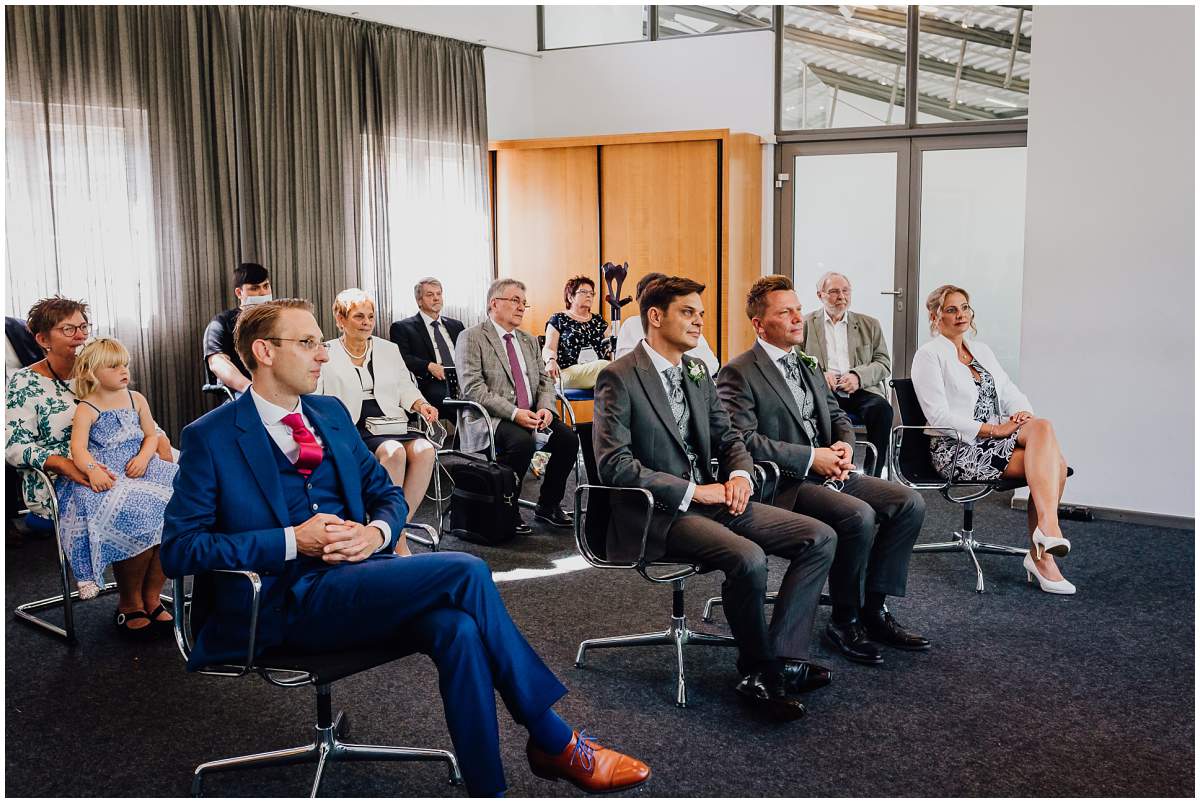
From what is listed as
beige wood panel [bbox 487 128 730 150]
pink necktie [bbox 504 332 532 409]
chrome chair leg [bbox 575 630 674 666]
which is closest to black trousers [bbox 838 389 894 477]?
pink necktie [bbox 504 332 532 409]

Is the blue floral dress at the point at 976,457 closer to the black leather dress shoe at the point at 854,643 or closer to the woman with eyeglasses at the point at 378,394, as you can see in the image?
the black leather dress shoe at the point at 854,643

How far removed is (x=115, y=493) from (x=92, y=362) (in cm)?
49

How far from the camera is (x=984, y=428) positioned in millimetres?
4719

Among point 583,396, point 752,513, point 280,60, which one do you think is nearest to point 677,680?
point 752,513

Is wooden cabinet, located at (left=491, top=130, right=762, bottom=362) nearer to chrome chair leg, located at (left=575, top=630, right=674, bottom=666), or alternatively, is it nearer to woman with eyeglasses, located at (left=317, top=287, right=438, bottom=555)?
woman with eyeglasses, located at (left=317, top=287, right=438, bottom=555)

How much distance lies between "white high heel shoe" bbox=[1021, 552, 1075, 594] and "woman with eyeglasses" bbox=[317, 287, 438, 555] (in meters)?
2.63

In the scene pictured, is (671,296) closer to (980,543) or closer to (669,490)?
(669,490)

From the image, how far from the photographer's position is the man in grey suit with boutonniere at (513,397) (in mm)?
5500

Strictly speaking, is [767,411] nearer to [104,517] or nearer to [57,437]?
[104,517]

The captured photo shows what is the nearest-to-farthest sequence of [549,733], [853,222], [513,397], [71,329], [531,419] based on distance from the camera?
1. [549,733]
2. [71,329]
3. [531,419]
4. [513,397]
5. [853,222]

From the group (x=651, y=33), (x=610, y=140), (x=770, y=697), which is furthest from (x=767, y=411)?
(x=651, y=33)

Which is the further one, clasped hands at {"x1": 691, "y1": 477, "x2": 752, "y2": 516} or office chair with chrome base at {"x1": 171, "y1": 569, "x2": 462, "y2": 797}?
clasped hands at {"x1": 691, "y1": 477, "x2": 752, "y2": 516}

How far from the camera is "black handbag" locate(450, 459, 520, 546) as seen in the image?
5309mm

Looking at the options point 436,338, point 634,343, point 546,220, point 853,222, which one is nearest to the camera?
point 634,343
